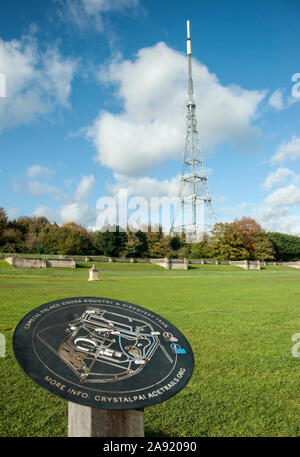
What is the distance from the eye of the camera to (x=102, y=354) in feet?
10.1

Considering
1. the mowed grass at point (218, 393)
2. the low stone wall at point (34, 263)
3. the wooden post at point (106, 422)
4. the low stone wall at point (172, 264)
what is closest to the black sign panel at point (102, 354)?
the wooden post at point (106, 422)

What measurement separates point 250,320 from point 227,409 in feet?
17.6

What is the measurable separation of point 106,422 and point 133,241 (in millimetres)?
59683

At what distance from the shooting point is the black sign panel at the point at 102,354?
2643mm

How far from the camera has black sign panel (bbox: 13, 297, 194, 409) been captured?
2.64m

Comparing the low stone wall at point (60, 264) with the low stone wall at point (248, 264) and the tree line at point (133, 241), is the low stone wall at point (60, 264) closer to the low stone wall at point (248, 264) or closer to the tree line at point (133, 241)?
the tree line at point (133, 241)

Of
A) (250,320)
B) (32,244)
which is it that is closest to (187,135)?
(32,244)

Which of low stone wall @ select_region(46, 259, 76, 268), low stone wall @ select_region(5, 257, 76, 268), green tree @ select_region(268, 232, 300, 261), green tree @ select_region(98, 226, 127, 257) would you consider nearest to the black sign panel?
low stone wall @ select_region(5, 257, 76, 268)

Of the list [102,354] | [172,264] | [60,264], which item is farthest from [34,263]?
[102,354]

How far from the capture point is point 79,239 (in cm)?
5812

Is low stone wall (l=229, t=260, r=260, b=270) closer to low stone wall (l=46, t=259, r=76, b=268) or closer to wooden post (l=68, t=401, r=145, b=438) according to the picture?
low stone wall (l=46, t=259, r=76, b=268)

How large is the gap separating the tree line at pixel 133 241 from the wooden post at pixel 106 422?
2027 inches

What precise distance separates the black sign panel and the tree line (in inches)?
1992
